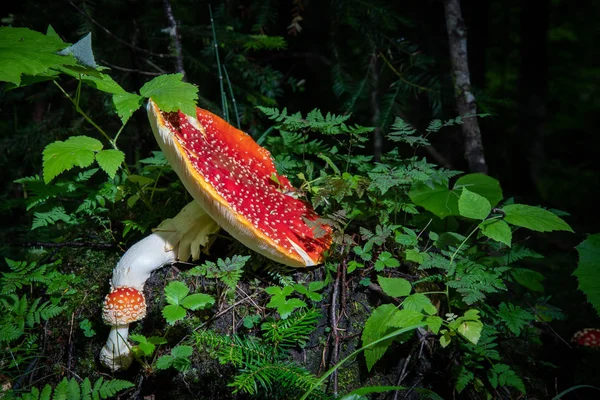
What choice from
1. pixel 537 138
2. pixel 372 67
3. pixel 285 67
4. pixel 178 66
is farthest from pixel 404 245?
pixel 537 138

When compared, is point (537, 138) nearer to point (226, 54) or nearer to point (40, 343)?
point (226, 54)

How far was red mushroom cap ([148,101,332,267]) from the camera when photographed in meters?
1.98

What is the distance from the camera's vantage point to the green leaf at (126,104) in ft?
7.35

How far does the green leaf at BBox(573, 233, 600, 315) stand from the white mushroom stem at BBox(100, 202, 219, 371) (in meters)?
1.88

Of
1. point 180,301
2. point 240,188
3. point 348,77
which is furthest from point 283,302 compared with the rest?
point 348,77

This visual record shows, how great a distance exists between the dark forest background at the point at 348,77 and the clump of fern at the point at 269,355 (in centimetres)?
150

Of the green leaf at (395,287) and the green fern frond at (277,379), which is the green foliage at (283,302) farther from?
the green leaf at (395,287)

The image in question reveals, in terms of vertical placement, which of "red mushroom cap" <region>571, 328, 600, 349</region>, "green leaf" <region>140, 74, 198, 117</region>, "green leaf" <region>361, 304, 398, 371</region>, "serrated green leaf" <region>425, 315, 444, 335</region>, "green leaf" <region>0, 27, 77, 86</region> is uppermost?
"green leaf" <region>0, 27, 77, 86</region>

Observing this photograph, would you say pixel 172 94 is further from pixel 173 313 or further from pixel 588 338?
pixel 588 338

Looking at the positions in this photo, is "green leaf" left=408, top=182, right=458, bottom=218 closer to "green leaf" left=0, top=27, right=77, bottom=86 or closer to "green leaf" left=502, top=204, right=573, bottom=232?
"green leaf" left=502, top=204, right=573, bottom=232

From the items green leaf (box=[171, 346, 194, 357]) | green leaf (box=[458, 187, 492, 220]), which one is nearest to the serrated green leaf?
green leaf (box=[458, 187, 492, 220])

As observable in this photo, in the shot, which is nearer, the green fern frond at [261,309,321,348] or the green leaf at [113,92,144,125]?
the green fern frond at [261,309,321,348]

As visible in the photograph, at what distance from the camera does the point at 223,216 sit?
200cm

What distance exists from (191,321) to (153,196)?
1013 mm
